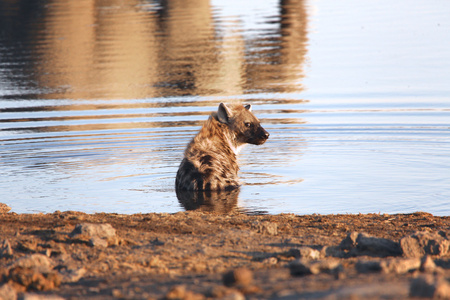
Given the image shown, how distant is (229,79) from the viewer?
22344 millimetres

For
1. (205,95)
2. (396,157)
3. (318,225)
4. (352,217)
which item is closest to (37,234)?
(318,225)

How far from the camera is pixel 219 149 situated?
11.5 meters

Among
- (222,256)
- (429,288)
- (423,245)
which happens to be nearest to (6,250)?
(222,256)

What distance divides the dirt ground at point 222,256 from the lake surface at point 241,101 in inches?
63.1

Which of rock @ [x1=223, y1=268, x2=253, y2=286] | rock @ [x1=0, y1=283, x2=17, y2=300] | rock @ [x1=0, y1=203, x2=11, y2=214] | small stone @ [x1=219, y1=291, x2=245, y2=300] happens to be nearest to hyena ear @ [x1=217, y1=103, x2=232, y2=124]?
rock @ [x1=0, y1=203, x2=11, y2=214]

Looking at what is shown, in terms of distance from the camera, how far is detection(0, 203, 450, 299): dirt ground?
465 centimetres

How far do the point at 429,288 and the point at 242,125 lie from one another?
26.2 feet

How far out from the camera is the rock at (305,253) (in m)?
6.28

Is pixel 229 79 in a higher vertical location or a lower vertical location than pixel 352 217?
higher

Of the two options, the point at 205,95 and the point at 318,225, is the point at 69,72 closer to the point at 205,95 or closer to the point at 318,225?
the point at 205,95

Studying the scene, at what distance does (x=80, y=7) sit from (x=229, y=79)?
2976 centimetres

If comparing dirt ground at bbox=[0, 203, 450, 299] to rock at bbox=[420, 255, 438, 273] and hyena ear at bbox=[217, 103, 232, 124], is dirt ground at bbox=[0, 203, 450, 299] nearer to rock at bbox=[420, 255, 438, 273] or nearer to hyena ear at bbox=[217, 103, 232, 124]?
rock at bbox=[420, 255, 438, 273]

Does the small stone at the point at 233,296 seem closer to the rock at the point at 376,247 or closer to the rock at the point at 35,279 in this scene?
the rock at the point at 35,279

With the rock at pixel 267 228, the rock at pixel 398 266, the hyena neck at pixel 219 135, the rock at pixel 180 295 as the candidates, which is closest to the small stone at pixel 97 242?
the rock at pixel 267 228
